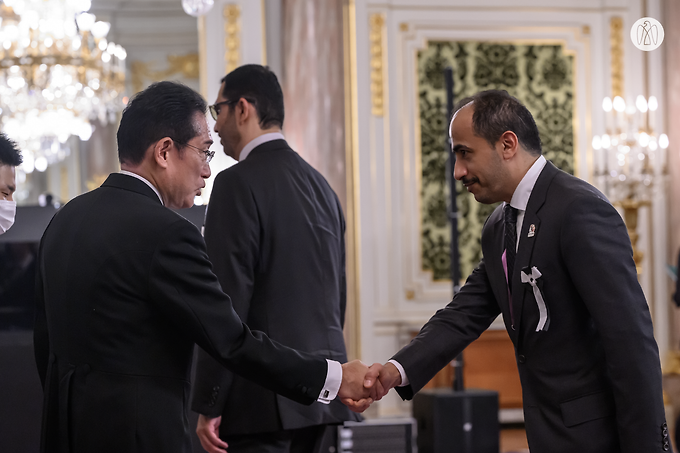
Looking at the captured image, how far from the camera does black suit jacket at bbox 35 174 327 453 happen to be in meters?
1.59

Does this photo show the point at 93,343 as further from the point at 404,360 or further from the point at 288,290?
the point at 404,360

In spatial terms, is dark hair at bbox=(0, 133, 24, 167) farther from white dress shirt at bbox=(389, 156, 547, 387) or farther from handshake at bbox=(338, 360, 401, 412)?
white dress shirt at bbox=(389, 156, 547, 387)

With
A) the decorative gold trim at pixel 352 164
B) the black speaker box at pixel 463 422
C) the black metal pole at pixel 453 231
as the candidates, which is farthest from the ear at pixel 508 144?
the decorative gold trim at pixel 352 164

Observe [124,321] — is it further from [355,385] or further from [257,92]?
[257,92]

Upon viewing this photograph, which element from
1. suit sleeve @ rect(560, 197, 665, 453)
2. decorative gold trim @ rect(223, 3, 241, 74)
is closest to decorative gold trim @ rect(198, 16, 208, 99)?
decorative gold trim @ rect(223, 3, 241, 74)

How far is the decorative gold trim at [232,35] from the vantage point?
5906 mm

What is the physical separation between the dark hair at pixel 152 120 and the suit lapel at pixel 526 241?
838mm

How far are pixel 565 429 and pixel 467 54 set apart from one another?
489 cm

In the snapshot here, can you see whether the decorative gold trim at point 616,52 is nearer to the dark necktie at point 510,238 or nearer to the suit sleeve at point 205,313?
the dark necktie at point 510,238

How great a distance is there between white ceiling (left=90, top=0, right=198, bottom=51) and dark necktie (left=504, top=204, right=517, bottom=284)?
4.37 m

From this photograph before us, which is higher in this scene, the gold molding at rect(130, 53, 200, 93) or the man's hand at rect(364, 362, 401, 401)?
the gold molding at rect(130, 53, 200, 93)

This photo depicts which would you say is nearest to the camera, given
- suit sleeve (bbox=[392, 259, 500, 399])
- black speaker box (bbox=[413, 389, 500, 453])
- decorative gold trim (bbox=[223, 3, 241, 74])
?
suit sleeve (bbox=[392, 259, 500, 399])

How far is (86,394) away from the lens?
5.20ft

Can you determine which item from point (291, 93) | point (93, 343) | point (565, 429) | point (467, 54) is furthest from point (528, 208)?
point (467, 54)
